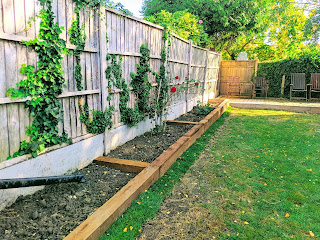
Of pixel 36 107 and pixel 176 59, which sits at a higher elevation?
pixel 176 59

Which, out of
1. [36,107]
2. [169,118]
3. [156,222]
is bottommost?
[156,222]

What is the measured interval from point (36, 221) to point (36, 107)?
1.07m

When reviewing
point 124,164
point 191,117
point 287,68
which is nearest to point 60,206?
point 124,164

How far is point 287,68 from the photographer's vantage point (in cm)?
1238

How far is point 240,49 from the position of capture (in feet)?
75.8

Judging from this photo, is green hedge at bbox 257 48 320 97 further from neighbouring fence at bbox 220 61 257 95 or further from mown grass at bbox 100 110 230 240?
mown grass at bbox 100 110 230 240

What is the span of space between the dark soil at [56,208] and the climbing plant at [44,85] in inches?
18.3

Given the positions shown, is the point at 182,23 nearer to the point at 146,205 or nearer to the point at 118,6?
the point at 118,6

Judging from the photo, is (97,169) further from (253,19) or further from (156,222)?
(253,19)

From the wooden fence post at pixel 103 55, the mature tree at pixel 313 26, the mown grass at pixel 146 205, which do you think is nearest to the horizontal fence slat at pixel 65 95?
the wooden fence post at pixel 103 55

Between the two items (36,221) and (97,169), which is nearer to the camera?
(36,221)

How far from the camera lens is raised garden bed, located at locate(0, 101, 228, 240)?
6.59ft

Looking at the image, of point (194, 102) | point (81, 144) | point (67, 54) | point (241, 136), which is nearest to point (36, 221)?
point (81, 144)

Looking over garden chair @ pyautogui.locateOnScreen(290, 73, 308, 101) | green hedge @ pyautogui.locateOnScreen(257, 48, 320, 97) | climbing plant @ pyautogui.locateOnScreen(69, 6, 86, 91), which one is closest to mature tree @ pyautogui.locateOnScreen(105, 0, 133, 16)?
climbing plant @ pyautogui.locateOnScreen(69, 6, 86, 91)
